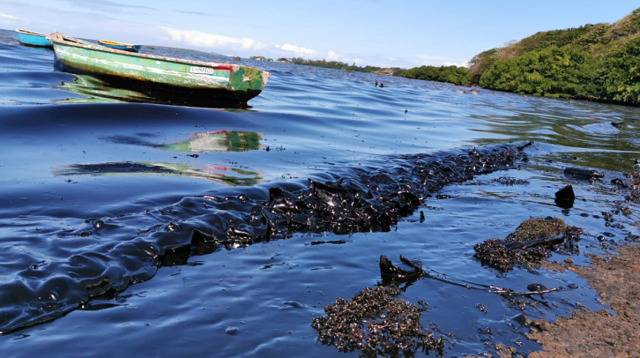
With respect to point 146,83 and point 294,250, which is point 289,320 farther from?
point 146,83

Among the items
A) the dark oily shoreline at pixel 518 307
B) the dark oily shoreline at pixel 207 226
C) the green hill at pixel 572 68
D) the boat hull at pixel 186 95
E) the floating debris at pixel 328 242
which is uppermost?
the green hill at pixel 572 68

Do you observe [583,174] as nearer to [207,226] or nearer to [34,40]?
[207,226]

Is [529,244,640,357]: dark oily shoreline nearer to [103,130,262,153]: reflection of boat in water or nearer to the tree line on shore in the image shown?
[103,130,262,153]: reflection of boat in water

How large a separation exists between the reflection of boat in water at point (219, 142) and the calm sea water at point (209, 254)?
3.6 inches

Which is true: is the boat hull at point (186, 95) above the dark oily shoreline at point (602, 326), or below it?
above

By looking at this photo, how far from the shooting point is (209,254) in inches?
210

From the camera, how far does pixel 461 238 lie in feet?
20.7

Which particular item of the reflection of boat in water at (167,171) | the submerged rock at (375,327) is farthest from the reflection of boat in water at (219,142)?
the submerged rock at (375,327)

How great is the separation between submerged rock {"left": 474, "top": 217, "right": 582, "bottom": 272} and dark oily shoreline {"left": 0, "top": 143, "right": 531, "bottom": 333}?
139 centimetres

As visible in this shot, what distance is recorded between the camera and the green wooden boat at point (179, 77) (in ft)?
54.0

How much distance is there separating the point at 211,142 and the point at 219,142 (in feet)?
A: 0.63

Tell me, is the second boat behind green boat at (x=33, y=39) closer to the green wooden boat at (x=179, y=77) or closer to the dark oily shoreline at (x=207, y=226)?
the green wooden boat at (x=179, y=77)

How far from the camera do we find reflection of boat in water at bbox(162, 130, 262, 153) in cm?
1065

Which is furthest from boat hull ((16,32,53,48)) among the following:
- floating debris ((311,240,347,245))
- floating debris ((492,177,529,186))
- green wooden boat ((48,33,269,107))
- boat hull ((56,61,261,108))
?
floating debris ((311,240,347,245))
